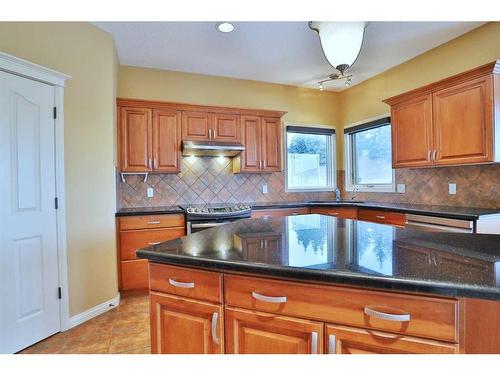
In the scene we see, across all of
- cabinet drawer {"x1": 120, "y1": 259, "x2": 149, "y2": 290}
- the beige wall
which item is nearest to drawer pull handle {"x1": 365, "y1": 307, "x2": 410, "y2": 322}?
the beige wall

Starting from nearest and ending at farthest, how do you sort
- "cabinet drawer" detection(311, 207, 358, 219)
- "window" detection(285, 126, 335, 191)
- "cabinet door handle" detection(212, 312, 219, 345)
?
"cabinet door handle" detection(212, 312, 219, 345)
"cabinet drawer" detection(311, 207, 358, 219)
"window" detection(285, 126, 335, 191)

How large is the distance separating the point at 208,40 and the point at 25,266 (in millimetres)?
2589

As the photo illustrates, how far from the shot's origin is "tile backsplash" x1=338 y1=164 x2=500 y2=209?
263cm

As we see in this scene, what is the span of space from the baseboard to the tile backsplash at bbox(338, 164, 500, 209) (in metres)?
3.47

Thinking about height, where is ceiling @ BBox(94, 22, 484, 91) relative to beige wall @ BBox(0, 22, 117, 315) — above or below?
above

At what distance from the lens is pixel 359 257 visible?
0.99 meters

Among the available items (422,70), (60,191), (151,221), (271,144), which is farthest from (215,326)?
(422,70)

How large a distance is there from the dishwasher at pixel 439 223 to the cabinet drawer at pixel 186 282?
2.24m

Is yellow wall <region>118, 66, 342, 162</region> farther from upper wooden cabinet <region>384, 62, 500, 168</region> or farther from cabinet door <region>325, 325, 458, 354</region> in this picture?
cabinet door <region>325, 325, 458, 354</region>

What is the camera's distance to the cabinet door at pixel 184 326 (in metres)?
1.05

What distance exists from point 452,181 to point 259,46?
2.53 meters
